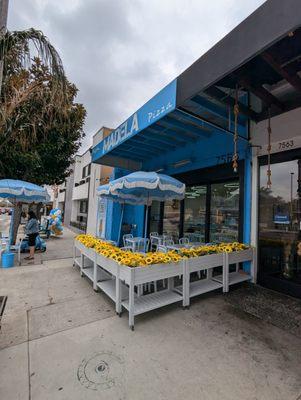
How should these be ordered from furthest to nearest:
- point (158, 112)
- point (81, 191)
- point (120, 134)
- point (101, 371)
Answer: point (81, 191) < point (120, 134) < point (158, 112) < point (101, 371)

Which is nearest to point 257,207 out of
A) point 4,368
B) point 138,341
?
point 138,341

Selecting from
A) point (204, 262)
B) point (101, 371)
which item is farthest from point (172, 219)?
point (101, 371)

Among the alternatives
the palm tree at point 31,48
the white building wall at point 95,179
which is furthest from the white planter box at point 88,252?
the white building wall at point 95,179

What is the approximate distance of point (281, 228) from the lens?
14.9ft

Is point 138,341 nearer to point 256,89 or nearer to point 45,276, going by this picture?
point 45,276

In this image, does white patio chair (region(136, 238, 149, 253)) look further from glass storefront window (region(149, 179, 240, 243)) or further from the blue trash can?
the blue trash can

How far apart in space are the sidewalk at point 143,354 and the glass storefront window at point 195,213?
10.3 feet

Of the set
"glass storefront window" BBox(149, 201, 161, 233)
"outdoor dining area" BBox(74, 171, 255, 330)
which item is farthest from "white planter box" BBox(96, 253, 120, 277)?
"glass storefront window" BBox(149, 201, 161, 233)

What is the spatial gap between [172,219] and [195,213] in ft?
4.01

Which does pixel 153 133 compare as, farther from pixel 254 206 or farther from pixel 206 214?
pixel 254 206

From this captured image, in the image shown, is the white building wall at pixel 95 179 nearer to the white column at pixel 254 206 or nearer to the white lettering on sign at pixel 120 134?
the white lettering on sign at pixel 120 134

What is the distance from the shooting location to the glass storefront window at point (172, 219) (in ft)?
25.5

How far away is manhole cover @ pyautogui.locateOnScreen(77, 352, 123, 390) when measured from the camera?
203 centimetres

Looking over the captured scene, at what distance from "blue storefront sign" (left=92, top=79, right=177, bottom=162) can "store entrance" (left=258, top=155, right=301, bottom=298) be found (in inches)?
111
